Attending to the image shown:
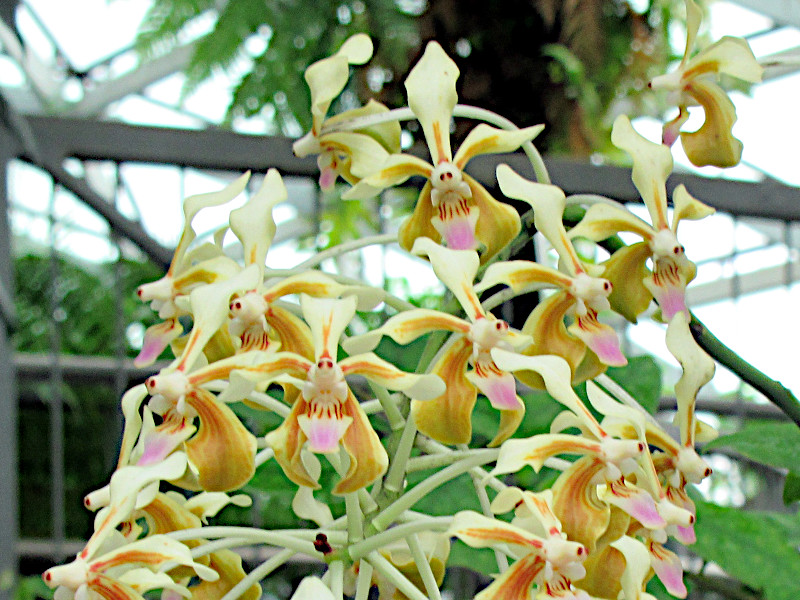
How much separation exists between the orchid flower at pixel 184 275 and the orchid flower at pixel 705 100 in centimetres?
21

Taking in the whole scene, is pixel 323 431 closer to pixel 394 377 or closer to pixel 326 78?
pixel 394 377

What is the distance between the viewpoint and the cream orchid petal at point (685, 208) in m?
0.40

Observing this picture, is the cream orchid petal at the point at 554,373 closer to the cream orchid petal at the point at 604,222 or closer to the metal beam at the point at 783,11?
the cream orchid petal at the point at 604,222

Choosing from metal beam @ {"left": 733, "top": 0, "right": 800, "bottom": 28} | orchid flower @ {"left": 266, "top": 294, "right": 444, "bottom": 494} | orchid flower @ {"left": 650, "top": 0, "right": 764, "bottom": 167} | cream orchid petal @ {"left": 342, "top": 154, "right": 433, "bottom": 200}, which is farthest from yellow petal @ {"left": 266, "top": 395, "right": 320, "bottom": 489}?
metal beam @ {"left": 733, "top": 0, "right": 800, "bottom": 28}

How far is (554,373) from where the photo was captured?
323mm

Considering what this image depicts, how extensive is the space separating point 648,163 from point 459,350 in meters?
0.14

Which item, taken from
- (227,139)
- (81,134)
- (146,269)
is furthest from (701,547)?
(146,269)

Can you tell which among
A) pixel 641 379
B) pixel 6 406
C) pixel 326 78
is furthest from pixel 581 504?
pixel 6 406

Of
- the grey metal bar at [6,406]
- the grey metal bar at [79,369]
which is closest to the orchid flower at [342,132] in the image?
the grey metal bar at [6,406]

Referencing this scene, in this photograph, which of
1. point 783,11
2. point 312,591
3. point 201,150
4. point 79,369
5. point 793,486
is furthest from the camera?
point 783,11

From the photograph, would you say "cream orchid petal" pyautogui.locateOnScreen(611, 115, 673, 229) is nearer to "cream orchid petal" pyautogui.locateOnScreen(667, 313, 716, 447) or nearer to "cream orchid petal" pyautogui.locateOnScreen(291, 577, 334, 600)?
"cream orchid petal" pyautogui.locateOnScreen(667, 313, 716, 447)

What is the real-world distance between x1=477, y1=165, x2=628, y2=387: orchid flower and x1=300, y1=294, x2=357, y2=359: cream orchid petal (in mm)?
54

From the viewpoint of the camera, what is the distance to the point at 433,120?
0.39 meters

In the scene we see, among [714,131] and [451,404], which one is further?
[714,131]
